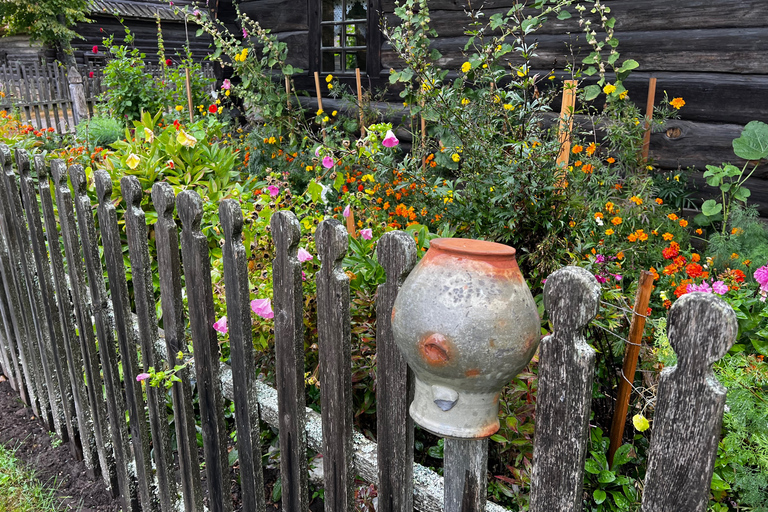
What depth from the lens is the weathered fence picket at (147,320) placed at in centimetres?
142

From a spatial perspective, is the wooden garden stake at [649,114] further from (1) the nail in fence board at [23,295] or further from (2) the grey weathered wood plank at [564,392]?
(1) the nail in fence board at [23,295]

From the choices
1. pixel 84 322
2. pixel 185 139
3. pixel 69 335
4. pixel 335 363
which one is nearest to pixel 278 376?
pixel 335 363

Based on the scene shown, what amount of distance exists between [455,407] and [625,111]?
9.94 ft

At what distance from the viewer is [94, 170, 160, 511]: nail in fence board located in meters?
1.52

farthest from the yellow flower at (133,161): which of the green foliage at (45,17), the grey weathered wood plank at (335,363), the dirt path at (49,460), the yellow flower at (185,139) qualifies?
the green foliage at (45,17)

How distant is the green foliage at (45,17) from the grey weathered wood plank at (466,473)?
1945 cm

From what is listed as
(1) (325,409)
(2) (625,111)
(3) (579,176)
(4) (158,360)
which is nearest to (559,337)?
(1) (325,409)

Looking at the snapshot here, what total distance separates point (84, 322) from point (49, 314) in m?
0.36

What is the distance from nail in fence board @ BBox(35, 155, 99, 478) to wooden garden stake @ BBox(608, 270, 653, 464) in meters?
1.70

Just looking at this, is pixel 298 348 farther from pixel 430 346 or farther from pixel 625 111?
pixel 625 111

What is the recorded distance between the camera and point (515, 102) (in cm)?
309

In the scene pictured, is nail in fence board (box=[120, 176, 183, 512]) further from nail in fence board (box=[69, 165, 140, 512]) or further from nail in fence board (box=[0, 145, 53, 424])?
nail in fence board (box=[0, 145, 53, 424])

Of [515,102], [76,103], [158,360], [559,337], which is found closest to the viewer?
[559,337]

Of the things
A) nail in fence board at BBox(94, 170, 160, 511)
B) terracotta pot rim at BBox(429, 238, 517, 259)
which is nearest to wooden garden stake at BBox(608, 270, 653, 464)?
terracotta pot rim at BBox(429, 238, 517, 259)
